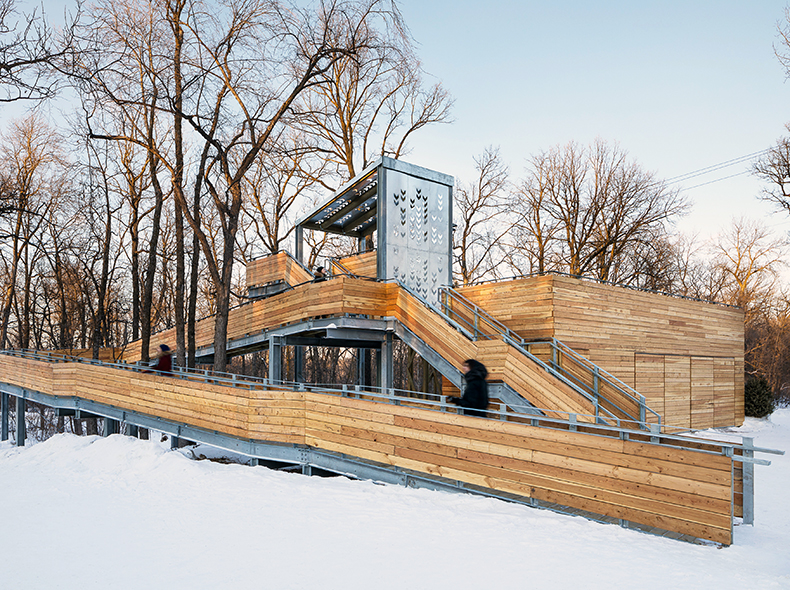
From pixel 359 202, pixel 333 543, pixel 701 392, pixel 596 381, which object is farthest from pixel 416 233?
pixel 333 543

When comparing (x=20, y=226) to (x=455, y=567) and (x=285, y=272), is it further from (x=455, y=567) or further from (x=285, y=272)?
(x=455, y=567)

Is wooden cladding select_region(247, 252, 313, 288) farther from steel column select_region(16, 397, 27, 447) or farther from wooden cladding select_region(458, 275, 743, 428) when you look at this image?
steel column select_region(16, 397, 27, 447)

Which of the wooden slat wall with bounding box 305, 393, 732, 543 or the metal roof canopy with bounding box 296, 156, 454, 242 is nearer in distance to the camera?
the wooden slat wall with bounding box 305, 393, 732, 543

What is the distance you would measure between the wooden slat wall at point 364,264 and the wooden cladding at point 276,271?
1453 millimetres

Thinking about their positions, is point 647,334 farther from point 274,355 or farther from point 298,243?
point 298,243

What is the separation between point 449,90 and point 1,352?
23.8 m

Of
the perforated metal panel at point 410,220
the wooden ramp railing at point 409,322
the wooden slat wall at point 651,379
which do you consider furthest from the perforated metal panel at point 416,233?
the wooden slat wall at point 651,379

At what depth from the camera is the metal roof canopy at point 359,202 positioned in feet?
59.3

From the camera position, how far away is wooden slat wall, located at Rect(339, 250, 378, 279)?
1852 cm

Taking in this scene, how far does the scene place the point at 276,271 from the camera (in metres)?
23.1

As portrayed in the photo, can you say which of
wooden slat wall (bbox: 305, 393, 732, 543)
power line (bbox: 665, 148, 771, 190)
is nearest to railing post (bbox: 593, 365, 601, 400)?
wooden slat wall (bbox: 305, 393, 732, 543)

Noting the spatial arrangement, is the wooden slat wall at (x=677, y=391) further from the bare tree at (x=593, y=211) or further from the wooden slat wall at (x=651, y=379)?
the bare tree at (x=593, y=211)

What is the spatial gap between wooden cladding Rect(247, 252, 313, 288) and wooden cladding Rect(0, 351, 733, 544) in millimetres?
7419

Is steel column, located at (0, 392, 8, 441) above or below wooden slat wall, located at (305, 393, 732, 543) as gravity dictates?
below
